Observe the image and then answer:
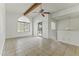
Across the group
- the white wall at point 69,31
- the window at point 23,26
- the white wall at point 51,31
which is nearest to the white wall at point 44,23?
the white wall at point 51,31

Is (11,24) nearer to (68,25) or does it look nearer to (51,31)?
(51,31)

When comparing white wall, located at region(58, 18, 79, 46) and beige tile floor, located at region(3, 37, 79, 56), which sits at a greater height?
white wall, located at region(58, 18, 79, 46)

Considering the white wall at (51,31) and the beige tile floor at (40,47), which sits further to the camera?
the white wall at (51,31)

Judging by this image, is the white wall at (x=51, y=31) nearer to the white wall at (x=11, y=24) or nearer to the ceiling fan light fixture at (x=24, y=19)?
the ceiling fan light fixture at (x=24, y=19)

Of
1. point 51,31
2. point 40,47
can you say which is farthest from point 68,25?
point 40,47

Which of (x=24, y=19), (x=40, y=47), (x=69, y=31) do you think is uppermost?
(x=24, y=19)

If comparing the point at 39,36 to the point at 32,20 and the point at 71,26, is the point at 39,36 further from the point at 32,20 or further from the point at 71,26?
the point at 71,26

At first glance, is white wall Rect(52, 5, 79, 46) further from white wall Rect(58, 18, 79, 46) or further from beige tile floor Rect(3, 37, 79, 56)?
beige tile floor Rect(3, 37, 79, 56)

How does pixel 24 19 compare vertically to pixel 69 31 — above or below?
above

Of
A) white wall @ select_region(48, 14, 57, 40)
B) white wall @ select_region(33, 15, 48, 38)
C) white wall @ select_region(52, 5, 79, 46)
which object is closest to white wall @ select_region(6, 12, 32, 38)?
white wall @ select_region(33, 15, 48, 38)

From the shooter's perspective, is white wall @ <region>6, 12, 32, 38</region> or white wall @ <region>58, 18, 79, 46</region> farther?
white wall @ <region>58, 18, 79, 46</region>

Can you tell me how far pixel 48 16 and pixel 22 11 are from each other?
70 cm

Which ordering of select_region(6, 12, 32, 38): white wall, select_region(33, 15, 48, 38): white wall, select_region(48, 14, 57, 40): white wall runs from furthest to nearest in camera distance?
1. select_region(48, 14, 57, 40): white wall
2. select_region(33, 15, 48, 38): white wall
3. select_region(6, 12, 32, 38): white wall

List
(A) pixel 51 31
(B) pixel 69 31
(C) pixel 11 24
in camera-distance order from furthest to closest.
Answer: (B) pixel 69 31, (A) pixel 51 31, (C) pixel 11 24
